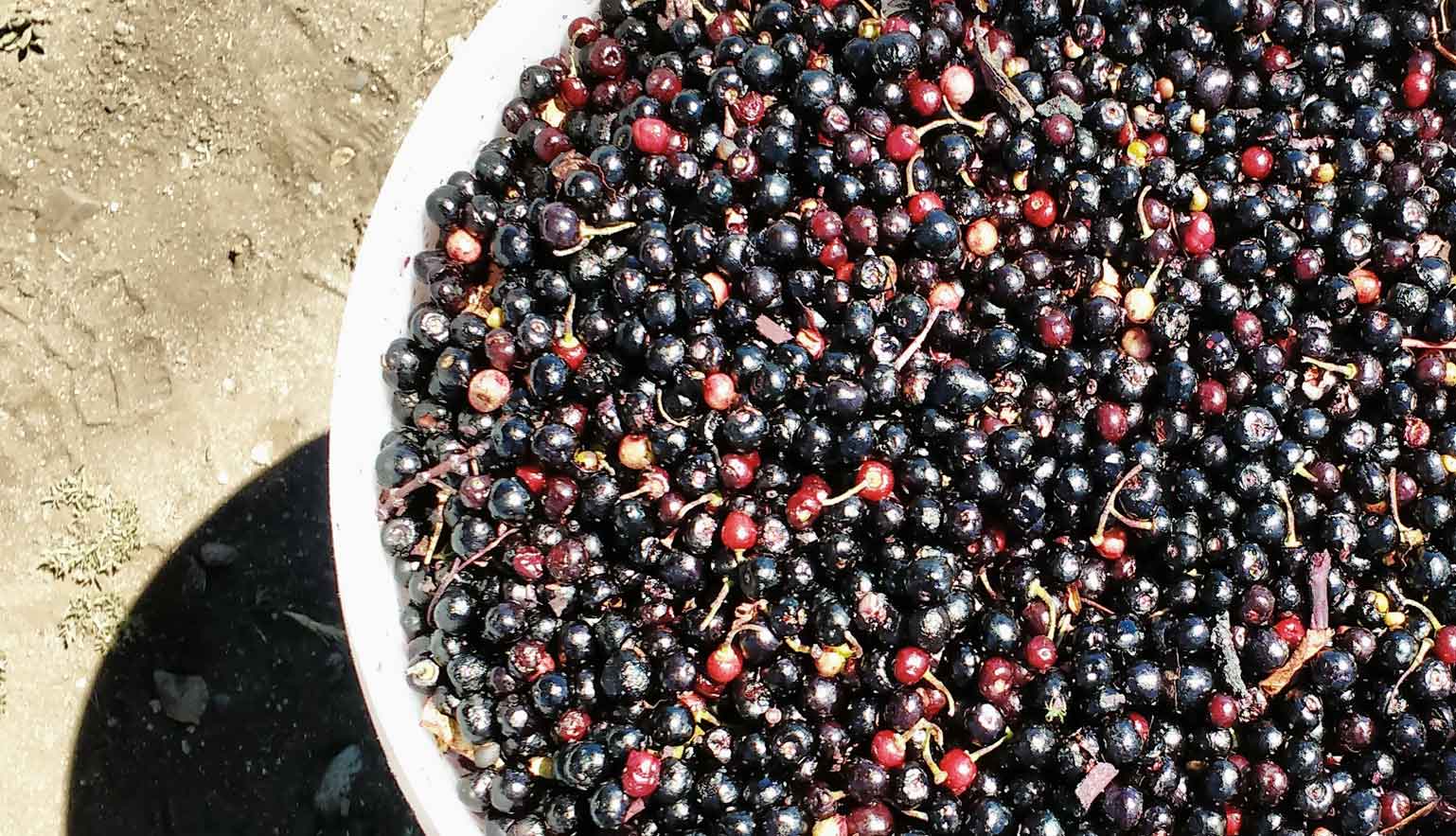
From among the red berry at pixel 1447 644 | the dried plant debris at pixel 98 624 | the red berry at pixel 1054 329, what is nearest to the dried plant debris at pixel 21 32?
the dried plant debris at pixel 98 624

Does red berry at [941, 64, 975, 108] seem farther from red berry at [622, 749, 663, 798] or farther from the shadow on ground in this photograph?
the shadow on ground

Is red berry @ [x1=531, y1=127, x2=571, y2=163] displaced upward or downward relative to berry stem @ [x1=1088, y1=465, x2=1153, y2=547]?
upward

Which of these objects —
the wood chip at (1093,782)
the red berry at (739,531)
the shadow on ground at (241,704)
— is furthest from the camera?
the shadow on ground at (241,704)

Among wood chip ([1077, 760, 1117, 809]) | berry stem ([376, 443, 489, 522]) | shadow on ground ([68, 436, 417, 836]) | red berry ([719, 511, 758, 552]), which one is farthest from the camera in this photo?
shadow on ground ([68, 436, 417, 836])

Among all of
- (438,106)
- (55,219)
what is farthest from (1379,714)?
(55,219)

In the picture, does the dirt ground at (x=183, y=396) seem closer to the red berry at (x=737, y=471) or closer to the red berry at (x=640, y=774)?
the red berry at (x=640, y=774)

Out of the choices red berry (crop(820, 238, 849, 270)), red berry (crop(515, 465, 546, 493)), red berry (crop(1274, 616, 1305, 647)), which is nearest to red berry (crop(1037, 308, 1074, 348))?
red berry (crop(820, 238, 849, 270))
